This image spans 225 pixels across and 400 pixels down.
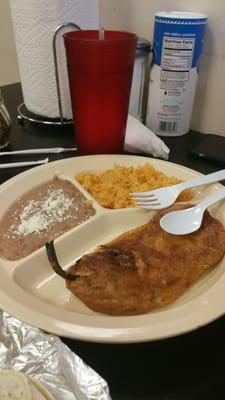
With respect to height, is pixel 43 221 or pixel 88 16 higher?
pixel 88 16

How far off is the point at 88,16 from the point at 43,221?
464 mm

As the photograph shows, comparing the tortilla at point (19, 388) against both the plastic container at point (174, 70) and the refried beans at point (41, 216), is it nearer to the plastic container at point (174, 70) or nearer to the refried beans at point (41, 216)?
the refried beans at point (41, 216)

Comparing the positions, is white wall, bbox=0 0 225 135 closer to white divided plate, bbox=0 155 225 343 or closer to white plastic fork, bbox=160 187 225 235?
white divided plate, bbox=0 155 225 343

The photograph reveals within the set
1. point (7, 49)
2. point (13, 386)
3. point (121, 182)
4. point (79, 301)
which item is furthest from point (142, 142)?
point (7, 49)

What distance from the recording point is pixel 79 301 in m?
0.45

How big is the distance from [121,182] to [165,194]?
0.09 meters

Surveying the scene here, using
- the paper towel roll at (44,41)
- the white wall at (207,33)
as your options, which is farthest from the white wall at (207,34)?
the paper towel roll at (44,41)

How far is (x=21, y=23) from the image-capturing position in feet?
2.39

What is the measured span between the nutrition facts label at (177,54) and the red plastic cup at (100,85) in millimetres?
109

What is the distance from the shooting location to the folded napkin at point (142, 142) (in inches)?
29.3

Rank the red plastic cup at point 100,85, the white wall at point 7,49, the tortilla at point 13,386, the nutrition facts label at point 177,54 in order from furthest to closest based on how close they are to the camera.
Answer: the white wall at point 7,49 → the nutrition facts label at point 177,54 → the red plastic cup at point 100,85 → the tortilla at point 13,386

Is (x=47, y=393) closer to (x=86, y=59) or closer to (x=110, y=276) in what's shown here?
(x=110, y=276)

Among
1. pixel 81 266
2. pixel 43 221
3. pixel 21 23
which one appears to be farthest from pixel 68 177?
pixel 21 23

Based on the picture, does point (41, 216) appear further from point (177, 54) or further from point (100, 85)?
point (177, 54)
